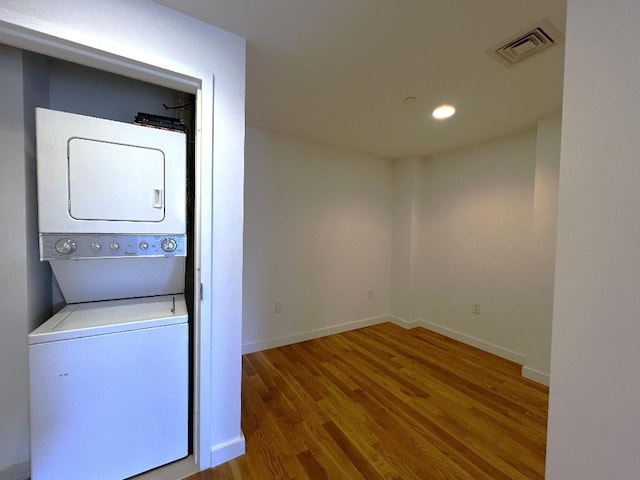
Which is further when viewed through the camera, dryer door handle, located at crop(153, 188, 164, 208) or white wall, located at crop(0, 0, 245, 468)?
dryer door handle, located at crop(153, 188, 164, 208)

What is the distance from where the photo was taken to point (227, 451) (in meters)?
1.40

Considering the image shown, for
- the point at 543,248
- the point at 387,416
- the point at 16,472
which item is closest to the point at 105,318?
the point at 16,472

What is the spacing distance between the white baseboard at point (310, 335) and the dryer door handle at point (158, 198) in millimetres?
1826

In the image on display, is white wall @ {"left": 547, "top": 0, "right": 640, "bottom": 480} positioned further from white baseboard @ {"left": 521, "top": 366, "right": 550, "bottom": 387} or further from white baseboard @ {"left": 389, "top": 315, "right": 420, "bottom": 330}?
white baseboard @ {"left": 389, "top": 315, "right": 420, "bottom": 330}

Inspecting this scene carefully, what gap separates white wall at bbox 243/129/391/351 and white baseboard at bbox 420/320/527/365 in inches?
25.9

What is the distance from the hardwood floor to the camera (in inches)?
54.9

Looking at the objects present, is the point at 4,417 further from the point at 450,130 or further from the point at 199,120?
the point at 450,130

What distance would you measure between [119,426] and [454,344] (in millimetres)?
3068

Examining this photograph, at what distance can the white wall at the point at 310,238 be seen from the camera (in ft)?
8.77

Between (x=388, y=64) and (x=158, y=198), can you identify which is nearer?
(x=158, y=198)

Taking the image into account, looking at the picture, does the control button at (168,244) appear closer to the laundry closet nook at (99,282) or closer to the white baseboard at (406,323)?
the laundry closet nook at (99,282)

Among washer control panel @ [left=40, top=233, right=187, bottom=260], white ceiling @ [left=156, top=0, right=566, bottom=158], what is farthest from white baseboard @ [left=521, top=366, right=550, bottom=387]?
washer control panel @ [left=40, top=233, right=187, bottom=260]

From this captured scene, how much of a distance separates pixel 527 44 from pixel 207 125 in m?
1.71

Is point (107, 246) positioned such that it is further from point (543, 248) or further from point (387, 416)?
point (543, 248)
